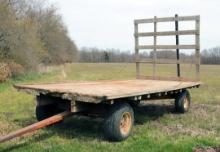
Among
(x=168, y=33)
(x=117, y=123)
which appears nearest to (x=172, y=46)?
(x=168, y=33)

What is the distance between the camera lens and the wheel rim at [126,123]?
761 cm

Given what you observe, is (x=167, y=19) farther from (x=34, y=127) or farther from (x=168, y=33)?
(x=34, y=127)

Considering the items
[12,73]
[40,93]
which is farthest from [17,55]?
[40,93]

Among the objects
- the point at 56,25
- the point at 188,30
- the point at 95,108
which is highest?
the point at 56,25

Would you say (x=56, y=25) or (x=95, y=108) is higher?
(x=56, y=25)

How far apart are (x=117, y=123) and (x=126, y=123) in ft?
1.56

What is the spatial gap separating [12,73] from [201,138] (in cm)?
2111

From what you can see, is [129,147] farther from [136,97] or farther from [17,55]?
[17,55]

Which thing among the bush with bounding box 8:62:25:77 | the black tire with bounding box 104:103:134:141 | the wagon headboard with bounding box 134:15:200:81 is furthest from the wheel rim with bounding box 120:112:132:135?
the bush with bounding box 8:62:25:77

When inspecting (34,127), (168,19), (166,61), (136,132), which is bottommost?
(136,132)

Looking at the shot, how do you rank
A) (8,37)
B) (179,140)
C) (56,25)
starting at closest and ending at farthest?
(179,140), (8,37), (56,25)

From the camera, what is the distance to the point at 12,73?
88.5 ft

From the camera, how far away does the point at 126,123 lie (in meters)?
7.71

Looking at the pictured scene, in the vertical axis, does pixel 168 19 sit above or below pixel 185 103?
above
